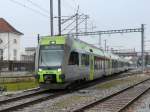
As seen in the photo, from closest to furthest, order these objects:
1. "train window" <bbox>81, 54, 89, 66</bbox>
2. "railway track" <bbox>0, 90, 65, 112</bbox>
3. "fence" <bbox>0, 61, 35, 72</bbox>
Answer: "railway track" <bbox>0, 90, 65, 112</bbox> < "train window" <bbox>81, 54, 89, 66</bbox> < "fence" <bbox>0, 61, 35, 72</bbox>

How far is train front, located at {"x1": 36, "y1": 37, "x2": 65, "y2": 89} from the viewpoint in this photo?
Result: 2369cm

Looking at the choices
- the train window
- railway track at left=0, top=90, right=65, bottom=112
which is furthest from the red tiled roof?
railway track at left=0, top=90, right=65, bottom=112

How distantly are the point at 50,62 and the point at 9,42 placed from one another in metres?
80.6

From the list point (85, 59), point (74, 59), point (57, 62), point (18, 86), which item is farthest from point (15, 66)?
point (57, 62)

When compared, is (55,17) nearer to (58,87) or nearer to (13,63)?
(58,87)

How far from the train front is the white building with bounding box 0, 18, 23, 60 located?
7618 cm

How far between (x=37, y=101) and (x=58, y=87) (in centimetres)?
497

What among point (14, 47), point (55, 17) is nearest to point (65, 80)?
point (55, 17)

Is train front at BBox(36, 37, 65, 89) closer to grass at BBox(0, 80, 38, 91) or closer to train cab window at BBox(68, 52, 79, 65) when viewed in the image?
train cab window at BBox(68, 52, 79, 65)

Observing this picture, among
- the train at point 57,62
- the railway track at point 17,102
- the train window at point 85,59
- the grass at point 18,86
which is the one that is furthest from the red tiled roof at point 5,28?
the railway track at point 17,102

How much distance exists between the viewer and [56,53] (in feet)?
79.5

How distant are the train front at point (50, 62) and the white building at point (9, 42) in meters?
76.2

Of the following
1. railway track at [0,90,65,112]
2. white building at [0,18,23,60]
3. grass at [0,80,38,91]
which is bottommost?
railway track at [0,90,65,112]

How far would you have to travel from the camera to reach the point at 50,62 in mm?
24203
